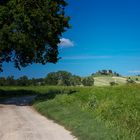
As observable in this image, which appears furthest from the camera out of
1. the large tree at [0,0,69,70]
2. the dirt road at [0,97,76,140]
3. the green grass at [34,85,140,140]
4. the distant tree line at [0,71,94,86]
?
the distant tree line at [0,71,94,86]

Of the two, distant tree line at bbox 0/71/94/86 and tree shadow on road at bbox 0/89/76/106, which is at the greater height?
distant tree line at bbox 0/71/94/86

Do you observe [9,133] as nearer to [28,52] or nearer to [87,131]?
[87,131]

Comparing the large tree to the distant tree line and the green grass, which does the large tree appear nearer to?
the green grass

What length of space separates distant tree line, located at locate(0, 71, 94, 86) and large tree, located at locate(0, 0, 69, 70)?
49.3m

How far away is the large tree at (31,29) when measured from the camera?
40.8m

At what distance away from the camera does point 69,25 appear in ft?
153

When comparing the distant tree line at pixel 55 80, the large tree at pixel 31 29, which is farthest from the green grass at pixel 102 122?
the distant tree line at pixel 55 80

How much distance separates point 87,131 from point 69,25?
1137 inches

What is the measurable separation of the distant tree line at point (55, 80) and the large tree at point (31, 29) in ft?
162

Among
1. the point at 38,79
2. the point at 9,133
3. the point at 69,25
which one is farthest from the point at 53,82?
the point at 9,133

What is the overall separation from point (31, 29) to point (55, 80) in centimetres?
6754

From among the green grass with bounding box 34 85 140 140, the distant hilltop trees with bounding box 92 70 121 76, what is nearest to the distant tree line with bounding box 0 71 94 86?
the distant hilltop trees with bounding box 92 70 121 76

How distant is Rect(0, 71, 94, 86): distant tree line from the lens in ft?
316

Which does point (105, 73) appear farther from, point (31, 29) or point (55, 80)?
point (31, 29)
